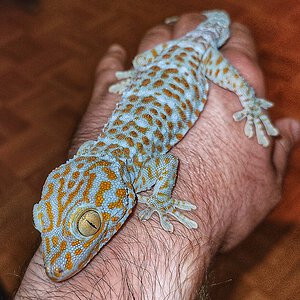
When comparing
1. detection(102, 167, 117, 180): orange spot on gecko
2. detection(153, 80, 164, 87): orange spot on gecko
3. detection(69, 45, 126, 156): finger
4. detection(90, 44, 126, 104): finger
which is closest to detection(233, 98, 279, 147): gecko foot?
detection(153, 80, 164, 87): orange spot on gecko

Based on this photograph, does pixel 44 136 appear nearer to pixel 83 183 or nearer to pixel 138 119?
pixel 138 119

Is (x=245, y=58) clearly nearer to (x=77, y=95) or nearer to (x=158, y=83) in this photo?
(x=158, y=83)

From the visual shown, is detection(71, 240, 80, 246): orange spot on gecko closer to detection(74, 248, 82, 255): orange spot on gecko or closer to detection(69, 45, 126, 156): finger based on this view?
detection(74, 248, 82, 255): orange spot on gecko

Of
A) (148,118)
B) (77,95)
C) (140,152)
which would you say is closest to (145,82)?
(148,118)

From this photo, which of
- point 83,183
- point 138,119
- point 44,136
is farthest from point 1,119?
point 83,183

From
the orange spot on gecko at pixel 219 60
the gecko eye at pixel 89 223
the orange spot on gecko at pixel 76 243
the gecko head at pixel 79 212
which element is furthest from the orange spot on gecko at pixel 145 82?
the orange spot on gecko at pixel 76 243
